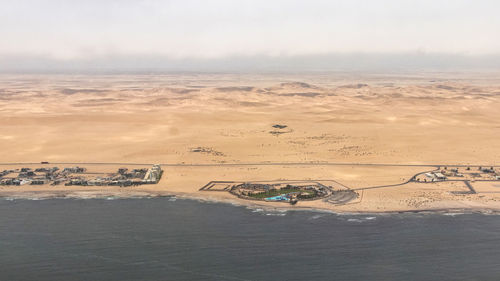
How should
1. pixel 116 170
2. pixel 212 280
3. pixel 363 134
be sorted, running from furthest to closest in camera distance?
pixel 363 134 < pixel 116 170 < pixel 212 280

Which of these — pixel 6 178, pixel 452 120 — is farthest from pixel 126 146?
pixel 452 120

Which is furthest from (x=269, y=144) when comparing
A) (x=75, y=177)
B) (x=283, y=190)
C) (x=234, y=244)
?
(x=234, y=244)

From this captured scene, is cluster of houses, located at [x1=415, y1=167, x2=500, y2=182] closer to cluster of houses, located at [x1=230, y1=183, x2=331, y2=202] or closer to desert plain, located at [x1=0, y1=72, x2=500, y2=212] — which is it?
desert plain, located at [x1=0, y1=72, x2=500, y2=212]

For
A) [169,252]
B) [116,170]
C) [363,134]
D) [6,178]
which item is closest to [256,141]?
[363,134]

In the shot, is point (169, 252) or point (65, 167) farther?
point (65, 167)

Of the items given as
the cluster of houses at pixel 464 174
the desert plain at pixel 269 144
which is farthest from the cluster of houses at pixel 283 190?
the cluster of houses at pixel 464 174

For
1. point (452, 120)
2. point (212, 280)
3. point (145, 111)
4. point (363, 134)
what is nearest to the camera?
point (212, 280)

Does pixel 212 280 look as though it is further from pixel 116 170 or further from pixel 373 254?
pixel 116 170

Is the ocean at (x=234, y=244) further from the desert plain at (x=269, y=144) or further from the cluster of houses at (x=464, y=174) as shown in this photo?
the cluster of houses at (x=464, y=174)

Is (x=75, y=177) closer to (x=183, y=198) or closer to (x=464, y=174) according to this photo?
(x=183, y=198)

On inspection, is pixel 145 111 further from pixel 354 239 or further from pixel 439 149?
pixel 354 239
